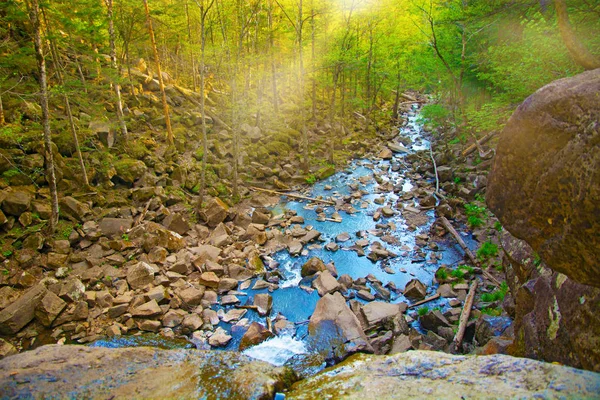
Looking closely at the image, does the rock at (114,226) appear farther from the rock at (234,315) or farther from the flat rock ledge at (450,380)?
the flat rock ledge at (450,380)

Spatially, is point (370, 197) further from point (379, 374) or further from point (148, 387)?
point (148, 387)

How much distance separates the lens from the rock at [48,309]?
9.09m

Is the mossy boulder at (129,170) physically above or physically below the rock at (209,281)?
above

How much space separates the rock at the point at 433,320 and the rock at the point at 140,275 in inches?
363

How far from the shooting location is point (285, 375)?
20.9ft

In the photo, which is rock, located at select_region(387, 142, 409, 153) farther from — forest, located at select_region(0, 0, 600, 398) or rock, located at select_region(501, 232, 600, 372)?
rock, located at select_region(501, 232, 600, 372)

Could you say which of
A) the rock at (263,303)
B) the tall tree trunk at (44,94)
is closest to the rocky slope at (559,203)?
the rock at (263,303)

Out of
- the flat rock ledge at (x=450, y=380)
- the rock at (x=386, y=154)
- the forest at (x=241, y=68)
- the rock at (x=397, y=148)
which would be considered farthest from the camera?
the rock at (x=397, y=148)

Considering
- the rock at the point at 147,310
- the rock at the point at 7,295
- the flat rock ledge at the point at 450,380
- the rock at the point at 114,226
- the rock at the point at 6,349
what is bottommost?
the rock at the point at 147,310

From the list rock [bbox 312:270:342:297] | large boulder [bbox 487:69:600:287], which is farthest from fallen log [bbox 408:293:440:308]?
large boulder [bbox 487:69:600:287]

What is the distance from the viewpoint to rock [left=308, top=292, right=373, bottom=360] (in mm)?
8164

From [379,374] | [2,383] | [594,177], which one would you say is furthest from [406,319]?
[2,383]

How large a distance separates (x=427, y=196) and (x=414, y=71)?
17350 millimetres

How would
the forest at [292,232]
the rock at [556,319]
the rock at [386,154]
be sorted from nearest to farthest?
Answer: the rock at [556,319], the forest at [292,232], the rock at [386,154]
